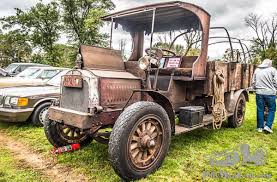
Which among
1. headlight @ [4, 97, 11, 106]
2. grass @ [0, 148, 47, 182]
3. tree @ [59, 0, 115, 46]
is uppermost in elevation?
tree @ [59, 0, 115, 46]

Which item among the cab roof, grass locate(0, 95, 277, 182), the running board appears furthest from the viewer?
the cab roof

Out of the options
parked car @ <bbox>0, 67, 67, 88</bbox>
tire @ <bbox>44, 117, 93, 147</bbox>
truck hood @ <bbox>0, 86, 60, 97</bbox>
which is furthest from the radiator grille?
parked car @ <bbox>0, 67, 67, 88</bbox>

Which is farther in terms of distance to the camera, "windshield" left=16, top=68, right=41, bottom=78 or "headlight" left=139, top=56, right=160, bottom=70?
"windshield" left=16, top=68, right=41, bottom=78

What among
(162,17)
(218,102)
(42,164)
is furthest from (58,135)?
(218,102)

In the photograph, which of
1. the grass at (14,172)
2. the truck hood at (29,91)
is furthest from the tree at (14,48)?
the grass at (14,172)

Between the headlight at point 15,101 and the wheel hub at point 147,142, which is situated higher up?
the headlight at point 15,101

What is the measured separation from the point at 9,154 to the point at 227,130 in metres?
4.94

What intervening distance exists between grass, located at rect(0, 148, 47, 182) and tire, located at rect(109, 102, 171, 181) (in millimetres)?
1274

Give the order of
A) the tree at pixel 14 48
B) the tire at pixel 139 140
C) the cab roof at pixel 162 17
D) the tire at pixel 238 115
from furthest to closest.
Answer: the tree at pixel 14 48
the tire at pixel 238 115
the cab roof at pixel 162 17
the tire at pixel 139 140

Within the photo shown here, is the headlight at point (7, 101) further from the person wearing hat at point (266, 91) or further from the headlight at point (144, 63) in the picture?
the person wearing hat at point (266, 91)

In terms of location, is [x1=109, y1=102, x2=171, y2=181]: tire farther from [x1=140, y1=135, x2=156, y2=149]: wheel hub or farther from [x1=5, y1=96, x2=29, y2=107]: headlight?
[x1=5, y1=96, x2=29, y2=107]: headlight

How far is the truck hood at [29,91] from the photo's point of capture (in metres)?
6.44

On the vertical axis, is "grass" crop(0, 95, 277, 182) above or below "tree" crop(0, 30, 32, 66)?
below

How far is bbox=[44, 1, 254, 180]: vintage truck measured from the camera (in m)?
3.63
